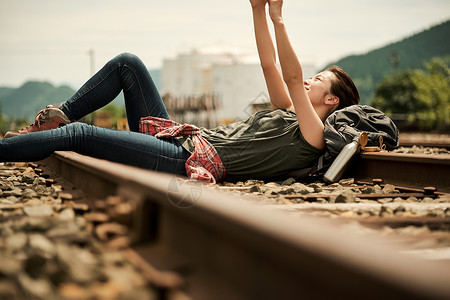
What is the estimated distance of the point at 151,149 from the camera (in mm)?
3561

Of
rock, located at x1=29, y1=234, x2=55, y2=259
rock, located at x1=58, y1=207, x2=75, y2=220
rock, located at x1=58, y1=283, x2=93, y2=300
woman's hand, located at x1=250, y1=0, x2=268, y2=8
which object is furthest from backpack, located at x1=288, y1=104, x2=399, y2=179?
rock, located at x1=58, y1=283, x2=93, y2=300

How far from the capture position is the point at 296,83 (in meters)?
3.46

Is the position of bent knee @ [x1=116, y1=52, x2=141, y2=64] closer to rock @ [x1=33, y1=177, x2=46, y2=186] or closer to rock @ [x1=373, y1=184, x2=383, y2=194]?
rock @ [x1=33, y1=177, x2=46, y2=186]

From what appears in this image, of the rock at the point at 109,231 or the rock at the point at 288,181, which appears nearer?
the rock at the point at 109,231

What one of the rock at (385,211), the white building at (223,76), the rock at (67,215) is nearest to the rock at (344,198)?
the rock at (385,211)

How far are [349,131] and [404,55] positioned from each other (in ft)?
524

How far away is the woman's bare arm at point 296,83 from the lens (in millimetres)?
3463

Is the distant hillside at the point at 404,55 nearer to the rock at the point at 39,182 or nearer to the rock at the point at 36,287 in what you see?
the rock at the point at 39,182

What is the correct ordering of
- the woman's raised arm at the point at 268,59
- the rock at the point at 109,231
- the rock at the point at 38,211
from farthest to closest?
the woman's raised arm at the point at 268,59
the rock at the point at 38,211
the rock at the point at 109,231

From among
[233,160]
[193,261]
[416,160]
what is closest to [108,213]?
[193,261]

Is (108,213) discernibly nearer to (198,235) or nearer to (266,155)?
(198,235)

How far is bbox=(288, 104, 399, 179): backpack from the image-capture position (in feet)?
12.2

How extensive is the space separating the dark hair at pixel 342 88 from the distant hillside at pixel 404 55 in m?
150

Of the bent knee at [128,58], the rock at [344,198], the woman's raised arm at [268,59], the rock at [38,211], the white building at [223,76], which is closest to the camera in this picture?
the rock at [38,211]
